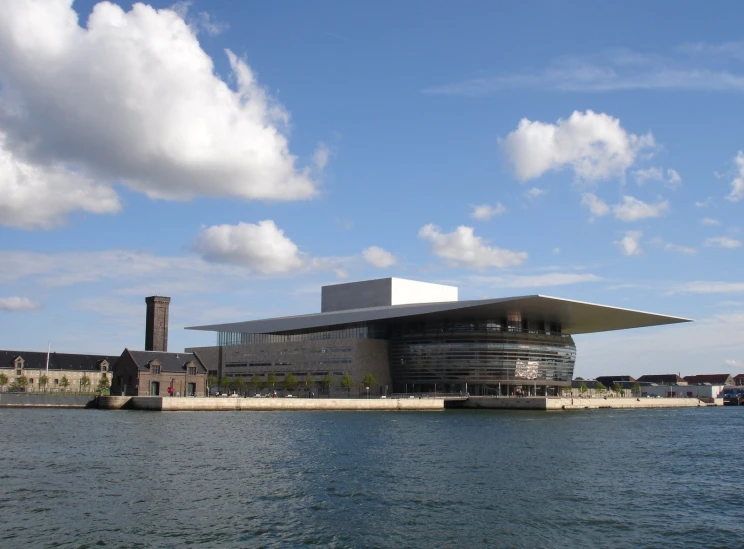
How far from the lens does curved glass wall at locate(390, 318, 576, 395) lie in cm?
9894

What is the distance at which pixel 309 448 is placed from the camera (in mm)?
34125

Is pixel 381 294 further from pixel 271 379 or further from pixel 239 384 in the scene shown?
pixel 239 384

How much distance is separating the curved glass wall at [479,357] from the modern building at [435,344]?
127mm

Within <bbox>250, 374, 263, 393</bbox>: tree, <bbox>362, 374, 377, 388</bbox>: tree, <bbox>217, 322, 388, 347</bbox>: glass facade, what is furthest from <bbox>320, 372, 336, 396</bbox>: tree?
<bbox>250, 374, 263, 393</bbox>: tree

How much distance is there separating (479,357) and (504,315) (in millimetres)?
6239

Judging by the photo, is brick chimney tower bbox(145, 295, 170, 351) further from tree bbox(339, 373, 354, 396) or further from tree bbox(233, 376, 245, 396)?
tree bbox(339, 373, 354, 396)

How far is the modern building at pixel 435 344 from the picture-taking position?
97.3 metres

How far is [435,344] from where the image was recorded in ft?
332

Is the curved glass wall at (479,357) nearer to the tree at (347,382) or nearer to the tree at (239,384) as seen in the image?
the tree at (347,382)

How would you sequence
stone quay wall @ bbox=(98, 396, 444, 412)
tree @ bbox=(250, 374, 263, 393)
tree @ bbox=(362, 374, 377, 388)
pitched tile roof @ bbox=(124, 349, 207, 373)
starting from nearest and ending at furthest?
stone quay wall @ bbox=(98, 396, 444, 412), pitched tile roof @ bbox=(124, 349, 207, 373), tree @ bbox=(362, 374, 377, 388), tree @ bbox=(250, 374, 263, 393)

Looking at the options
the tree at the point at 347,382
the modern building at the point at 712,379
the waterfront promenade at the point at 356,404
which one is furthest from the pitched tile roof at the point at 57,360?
the modern building at the point at 712,379

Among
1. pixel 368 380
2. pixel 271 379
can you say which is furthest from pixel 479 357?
pixel 271 379

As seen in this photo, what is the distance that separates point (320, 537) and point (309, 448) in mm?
17268

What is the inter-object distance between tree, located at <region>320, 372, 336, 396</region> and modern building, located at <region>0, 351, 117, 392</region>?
90.8ft
